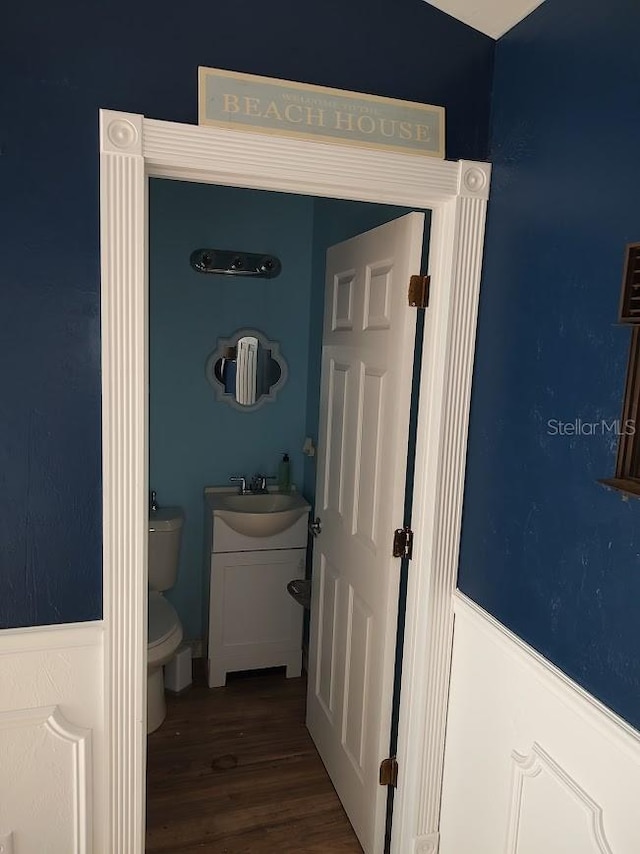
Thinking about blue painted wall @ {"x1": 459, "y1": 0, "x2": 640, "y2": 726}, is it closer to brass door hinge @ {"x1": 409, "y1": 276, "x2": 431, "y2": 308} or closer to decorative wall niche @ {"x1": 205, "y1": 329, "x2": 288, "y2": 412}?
brass door hinge @ {"x1": 409, "y1": 276, "x2": 431, "y2": 308}

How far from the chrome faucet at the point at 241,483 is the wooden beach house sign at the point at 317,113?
6.32 ft

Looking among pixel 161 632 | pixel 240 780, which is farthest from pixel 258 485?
pixel 240 780

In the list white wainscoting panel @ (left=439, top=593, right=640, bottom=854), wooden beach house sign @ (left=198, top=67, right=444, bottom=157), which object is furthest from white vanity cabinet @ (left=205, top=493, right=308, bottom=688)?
wooden beach house sign @ (left=198, top=67, right=444, bottom=157)

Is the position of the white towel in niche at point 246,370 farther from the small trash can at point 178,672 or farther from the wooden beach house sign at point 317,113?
the wooden beach house sign at point 317,113

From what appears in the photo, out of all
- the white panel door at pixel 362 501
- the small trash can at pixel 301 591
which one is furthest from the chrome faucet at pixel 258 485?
the white panel door at pixel 362 501

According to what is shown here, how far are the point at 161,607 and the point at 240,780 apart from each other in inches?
30.5

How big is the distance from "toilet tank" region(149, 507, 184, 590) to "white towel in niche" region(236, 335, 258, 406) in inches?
25.5

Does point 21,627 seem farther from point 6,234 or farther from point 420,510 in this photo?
point 420,510

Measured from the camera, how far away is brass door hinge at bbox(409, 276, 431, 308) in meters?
1.82

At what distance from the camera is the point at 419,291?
1.82 metres

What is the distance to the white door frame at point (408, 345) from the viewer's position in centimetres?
148

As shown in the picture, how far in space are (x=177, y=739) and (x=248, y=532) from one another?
895 millimetres

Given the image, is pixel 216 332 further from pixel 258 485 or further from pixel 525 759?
pixel 525 759

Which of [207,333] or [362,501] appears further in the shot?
[207,333]
